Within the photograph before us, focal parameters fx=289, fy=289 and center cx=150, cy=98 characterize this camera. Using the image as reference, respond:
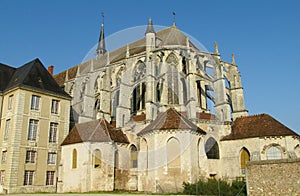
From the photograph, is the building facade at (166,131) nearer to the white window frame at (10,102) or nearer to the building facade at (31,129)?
the building facade at (31,129)

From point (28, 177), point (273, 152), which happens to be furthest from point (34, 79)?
point (273, 152)

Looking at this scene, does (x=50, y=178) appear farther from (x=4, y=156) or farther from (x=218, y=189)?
(x=218, y=189)

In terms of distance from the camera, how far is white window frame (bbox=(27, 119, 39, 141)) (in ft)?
73.5

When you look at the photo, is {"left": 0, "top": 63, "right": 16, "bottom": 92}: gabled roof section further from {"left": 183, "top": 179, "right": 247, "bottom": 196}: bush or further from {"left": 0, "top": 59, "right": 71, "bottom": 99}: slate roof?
{"left": 183, "top": 179, "right": 247, "bottom": 196}: bush

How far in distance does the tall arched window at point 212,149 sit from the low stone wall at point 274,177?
9.54 m

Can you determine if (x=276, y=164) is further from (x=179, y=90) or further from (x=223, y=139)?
(x=179, y=90)

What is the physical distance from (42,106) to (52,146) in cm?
337

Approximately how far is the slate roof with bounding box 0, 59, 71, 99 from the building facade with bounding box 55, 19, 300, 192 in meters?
4.20

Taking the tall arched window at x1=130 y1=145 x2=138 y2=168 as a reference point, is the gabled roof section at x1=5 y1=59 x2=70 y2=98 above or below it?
above

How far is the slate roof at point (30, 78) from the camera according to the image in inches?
918

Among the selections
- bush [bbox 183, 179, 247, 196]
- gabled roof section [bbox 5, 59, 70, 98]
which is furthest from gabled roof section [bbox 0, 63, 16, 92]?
bush [bbox 183, 179, 247, 196]

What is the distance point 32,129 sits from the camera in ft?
74.2

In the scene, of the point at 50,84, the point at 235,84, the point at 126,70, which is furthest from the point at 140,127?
the point at 235,84

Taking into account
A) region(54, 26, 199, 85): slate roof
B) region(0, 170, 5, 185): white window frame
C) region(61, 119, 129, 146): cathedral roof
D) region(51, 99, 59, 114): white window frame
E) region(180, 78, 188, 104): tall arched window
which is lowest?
region(0, 170, 5, 185): white window frame
